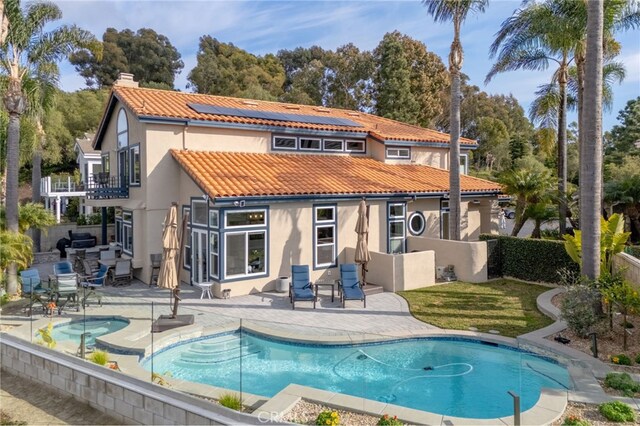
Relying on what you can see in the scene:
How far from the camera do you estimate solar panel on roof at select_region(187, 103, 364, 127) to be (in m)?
20.2

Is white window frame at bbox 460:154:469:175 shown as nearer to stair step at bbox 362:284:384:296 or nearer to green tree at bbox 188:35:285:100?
stair step at bbox 362:284:384:296

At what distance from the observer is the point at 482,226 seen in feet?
81.4

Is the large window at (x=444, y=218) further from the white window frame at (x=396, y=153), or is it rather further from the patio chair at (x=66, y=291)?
the patio chair at (x=66, y=291)

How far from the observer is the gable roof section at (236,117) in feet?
61.3

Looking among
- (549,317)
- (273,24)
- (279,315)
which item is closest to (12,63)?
(273,24)

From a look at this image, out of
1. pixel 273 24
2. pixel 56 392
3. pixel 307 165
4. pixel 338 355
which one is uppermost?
pixel 273 24

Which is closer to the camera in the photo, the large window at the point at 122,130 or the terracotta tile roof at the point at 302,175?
the terracotta tile roof at the point at 302,175

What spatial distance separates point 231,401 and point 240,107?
17541 millimetres

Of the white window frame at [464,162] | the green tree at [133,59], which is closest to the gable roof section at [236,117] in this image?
the white window frame at [464,162]

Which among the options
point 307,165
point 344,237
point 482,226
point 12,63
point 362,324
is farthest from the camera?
point 482,226

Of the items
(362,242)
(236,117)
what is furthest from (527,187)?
(236,117)

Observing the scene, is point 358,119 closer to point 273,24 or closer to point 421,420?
point 273,24

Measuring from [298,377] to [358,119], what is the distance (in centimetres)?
2163

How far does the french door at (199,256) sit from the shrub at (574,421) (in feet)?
41.7
